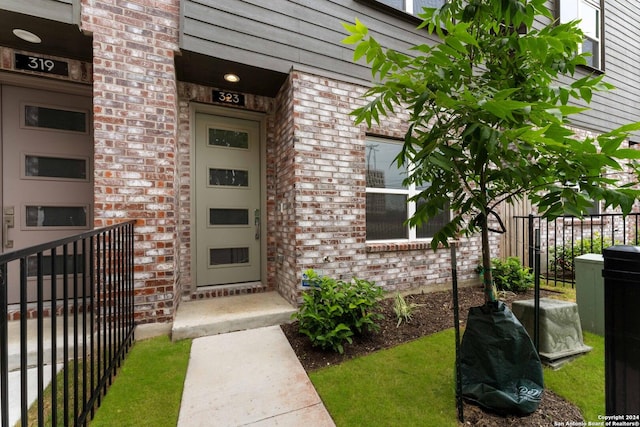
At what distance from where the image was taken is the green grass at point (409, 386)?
182 cm

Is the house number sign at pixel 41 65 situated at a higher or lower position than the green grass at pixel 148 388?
higher

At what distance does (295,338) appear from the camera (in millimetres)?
Result: 2941

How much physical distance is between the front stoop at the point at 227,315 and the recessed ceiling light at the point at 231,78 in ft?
9.09

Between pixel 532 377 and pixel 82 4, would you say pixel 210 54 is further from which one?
pixel 532 377

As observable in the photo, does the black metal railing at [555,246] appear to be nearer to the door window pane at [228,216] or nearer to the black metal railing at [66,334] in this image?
the door window pane at [228,216]

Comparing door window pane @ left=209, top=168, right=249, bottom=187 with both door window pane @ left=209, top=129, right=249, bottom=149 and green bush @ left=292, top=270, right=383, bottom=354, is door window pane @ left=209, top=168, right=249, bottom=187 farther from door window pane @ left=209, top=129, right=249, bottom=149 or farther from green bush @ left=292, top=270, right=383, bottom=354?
green bush @ left=292, top=270, right=383, bottom=354

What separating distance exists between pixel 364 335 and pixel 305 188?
1.75 meters

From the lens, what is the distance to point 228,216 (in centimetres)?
397

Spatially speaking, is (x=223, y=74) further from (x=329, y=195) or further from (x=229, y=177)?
(x=329, y=195)

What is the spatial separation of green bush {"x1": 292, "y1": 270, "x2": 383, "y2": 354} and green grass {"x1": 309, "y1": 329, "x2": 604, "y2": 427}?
0.26 metres

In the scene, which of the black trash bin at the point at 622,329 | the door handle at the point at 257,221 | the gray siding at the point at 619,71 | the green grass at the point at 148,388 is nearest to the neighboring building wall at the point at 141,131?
the green grass at the point at 148,388

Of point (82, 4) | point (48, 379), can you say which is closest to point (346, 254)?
point (48, 379)

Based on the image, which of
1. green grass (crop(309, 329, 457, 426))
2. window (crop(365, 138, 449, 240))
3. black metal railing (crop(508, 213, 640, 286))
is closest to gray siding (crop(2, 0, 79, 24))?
window (crop(365, 138, 449, 240))

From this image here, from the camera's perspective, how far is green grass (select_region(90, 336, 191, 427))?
1.84 m
